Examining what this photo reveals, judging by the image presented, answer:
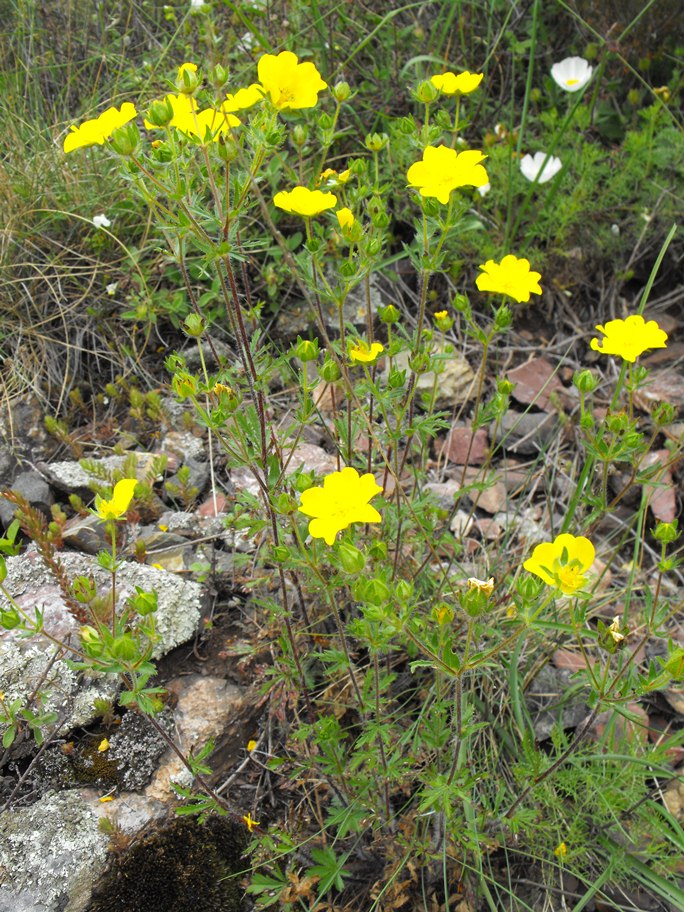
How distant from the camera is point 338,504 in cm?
144

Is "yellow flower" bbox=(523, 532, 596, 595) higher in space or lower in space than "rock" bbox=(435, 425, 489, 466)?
higher

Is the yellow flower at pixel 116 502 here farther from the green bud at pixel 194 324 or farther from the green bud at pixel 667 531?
the green bud at pixel 667 531

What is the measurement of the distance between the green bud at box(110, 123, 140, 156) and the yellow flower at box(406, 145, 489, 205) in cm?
56

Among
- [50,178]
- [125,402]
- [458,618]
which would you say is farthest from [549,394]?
[50,178]

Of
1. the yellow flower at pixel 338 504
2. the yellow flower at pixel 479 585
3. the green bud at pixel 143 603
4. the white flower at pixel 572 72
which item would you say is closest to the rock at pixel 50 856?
the green bud at pixel 143 603

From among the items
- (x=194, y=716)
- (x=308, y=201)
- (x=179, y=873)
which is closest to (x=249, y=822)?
(x=179, y=873)

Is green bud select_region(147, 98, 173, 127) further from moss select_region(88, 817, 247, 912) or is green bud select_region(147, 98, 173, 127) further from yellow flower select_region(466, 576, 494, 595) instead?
moss select_region(88, 817, 247, 912)

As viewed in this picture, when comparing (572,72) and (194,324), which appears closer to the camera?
(194,324)

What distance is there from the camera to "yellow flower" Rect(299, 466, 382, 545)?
138cm

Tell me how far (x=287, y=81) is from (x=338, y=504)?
879 mm

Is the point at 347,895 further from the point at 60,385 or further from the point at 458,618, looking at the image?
the point at 60,385

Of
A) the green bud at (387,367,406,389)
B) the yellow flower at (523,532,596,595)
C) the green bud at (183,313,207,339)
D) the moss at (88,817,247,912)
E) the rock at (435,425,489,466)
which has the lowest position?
the moss at (88,817,247,912)

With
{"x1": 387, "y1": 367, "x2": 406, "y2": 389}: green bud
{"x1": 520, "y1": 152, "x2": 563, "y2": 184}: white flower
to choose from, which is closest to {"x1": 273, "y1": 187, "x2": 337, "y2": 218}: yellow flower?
{"x1": 387, "y1": 367, "x2": 406, "y2": 389}: green bud

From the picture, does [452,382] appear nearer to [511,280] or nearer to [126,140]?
[511,280]
